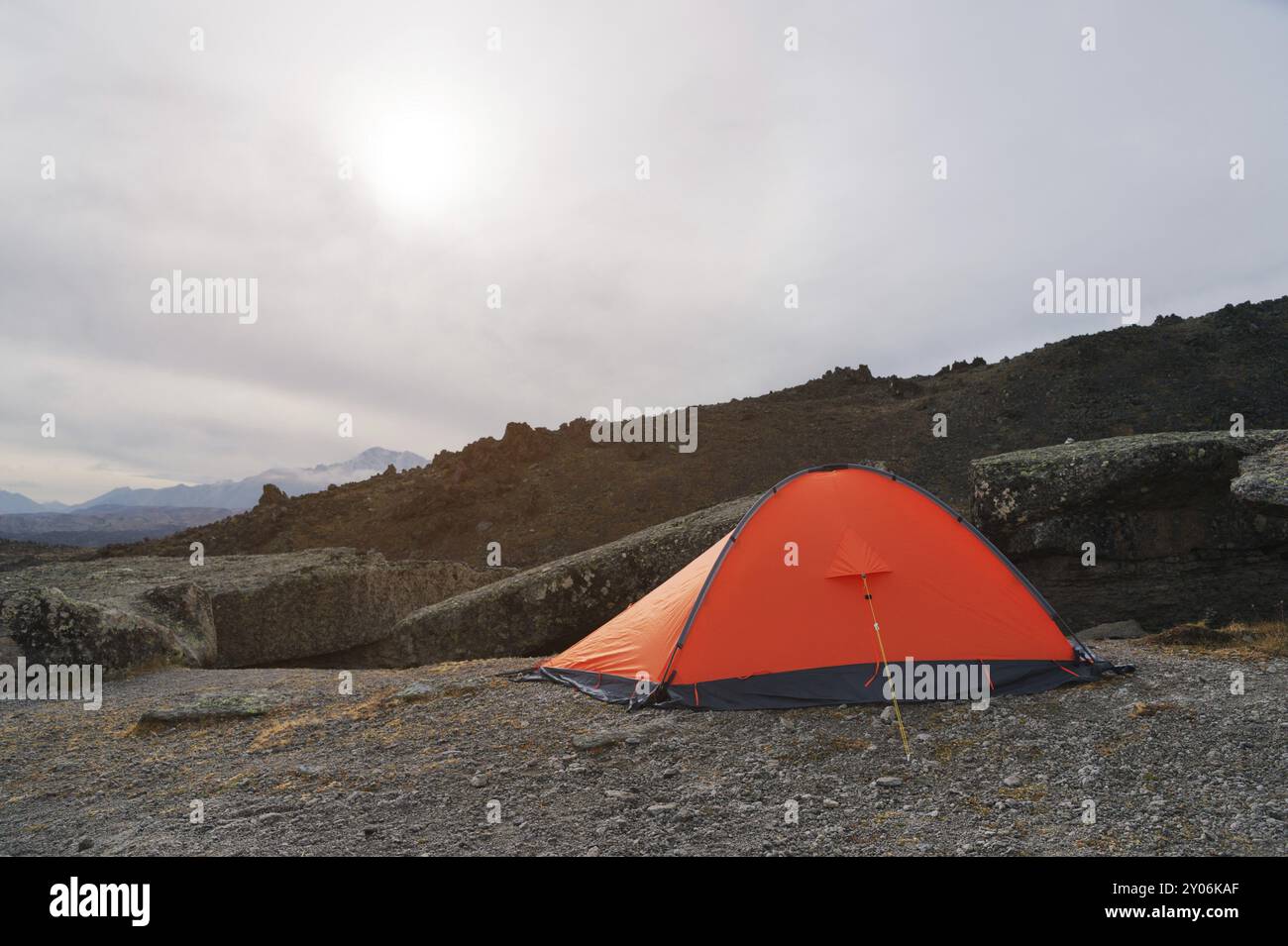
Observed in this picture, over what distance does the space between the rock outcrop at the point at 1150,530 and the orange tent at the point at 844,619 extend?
12.3 feet

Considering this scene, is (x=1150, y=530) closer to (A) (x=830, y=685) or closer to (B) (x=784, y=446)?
(A) (x=830, y=685)

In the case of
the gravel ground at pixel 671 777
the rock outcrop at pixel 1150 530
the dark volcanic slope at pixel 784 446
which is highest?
the dark volcanic slope at pixel 784 446

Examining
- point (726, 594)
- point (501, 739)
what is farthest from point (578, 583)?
point (501, 739)

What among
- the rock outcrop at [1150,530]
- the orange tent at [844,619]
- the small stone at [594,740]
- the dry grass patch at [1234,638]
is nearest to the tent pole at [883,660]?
the orange tent at [844,619]

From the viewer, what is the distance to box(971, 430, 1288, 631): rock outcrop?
10547mm

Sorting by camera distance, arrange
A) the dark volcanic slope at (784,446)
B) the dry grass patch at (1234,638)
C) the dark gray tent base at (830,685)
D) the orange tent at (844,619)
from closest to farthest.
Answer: the dark gray tent base at (830,685), the orange tent at (844,619), the dry grass patch at (1234,638), the dark volcanic slope at (784,446)

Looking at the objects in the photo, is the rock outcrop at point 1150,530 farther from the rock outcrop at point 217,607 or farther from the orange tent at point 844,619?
the rock outcrop at point 217,607

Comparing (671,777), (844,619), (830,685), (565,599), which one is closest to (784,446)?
(565,599)

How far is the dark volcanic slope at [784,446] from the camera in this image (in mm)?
27328

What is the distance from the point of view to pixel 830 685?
7.54m

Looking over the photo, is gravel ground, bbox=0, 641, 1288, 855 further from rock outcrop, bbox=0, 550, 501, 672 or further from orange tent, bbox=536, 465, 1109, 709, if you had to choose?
rock outcrop, bbox=0, 550, 501, 672

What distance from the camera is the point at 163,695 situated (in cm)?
972

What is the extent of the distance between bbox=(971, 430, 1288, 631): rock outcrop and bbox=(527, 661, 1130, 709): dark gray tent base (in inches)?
158
